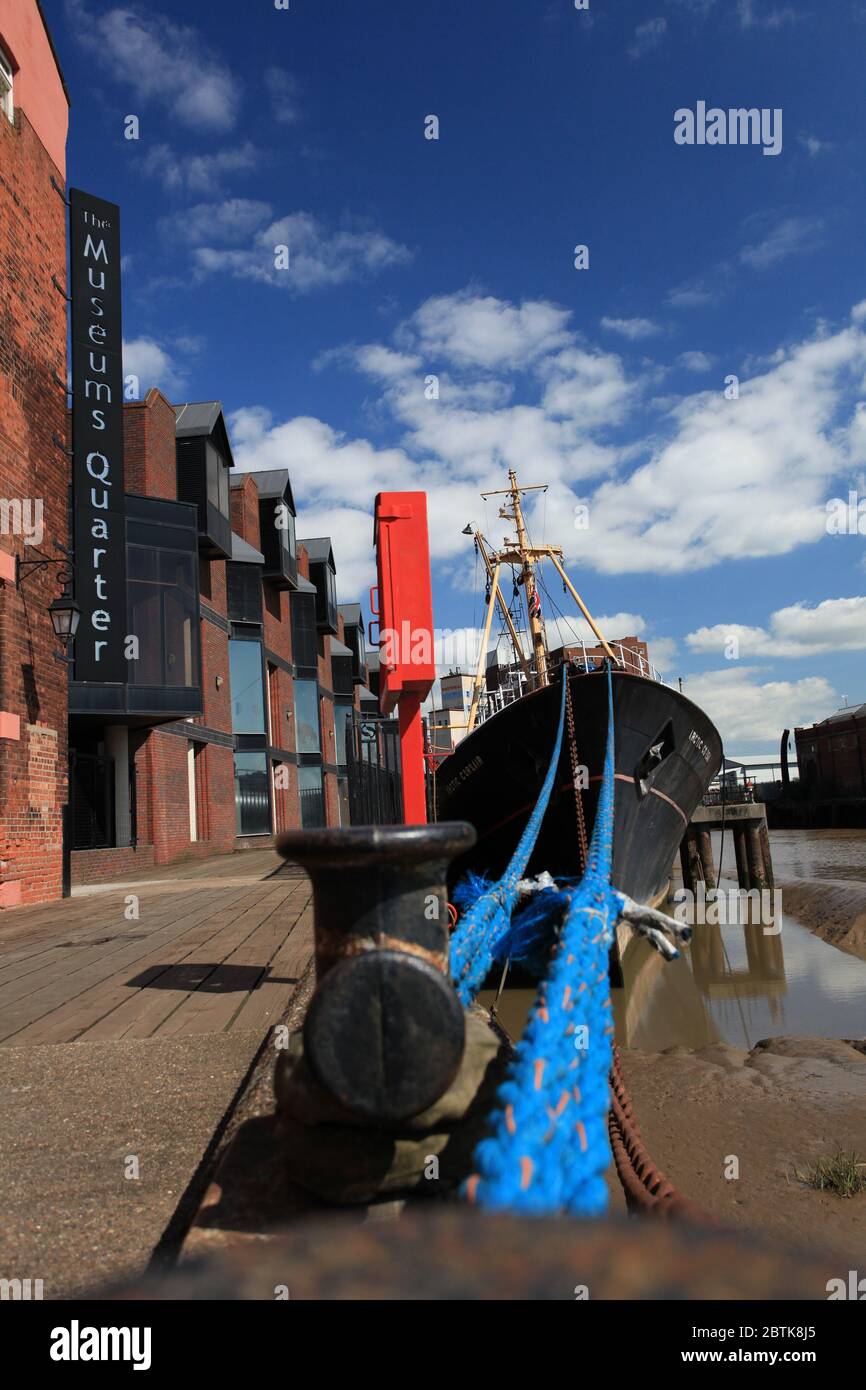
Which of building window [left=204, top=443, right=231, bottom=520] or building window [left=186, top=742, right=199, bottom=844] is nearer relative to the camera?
building window [left=186, top=742, right=199, bottom=844]

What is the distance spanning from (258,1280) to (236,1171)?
0.63 metres

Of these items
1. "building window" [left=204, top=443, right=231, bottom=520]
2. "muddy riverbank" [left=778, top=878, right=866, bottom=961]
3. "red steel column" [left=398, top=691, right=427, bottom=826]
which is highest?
"building window" [left=204, top=443, right=231, bottom=520]

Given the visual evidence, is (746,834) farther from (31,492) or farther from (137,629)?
(31,492)

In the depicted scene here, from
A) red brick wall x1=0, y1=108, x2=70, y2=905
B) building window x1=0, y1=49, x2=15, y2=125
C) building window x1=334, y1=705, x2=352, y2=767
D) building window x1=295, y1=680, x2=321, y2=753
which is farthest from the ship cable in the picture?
building window x1=334, y1=705, x2=352, y2=767

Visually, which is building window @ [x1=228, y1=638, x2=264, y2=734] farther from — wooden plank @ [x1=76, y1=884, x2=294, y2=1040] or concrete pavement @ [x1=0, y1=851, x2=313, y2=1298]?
wooden plank @ [x1=76, y1=884, x2=294, y2=1040]

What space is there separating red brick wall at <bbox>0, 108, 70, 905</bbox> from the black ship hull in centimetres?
494

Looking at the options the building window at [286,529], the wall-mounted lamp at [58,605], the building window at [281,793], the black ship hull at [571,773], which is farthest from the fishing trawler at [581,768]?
the building window at [286,529]

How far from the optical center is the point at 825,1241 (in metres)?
3.88

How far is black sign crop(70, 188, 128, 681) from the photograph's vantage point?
12781mm

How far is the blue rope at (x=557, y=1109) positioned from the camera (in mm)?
1024

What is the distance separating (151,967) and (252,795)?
21.5 meters

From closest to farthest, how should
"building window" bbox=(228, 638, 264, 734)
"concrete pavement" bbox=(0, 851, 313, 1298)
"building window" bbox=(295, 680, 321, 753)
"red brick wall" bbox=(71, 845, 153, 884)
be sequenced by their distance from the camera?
"concrete pavement" bbox=(0, 851, 313, 1298) < "red brick wall" bbox=(71, 845, 153, 884) < "building window" bbox=(228, 638, 264, 734) < "building window" bbox=(295, 680, 321, 753)

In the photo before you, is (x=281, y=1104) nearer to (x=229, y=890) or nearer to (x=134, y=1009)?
Answer: (x=134, y=1009)

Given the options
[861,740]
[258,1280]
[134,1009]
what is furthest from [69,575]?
[861,740]
